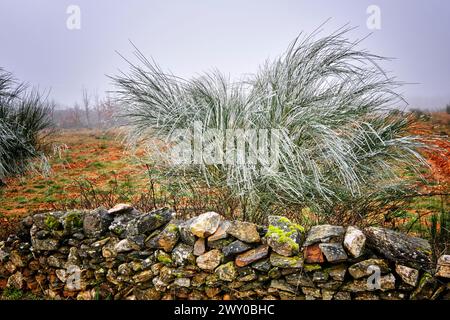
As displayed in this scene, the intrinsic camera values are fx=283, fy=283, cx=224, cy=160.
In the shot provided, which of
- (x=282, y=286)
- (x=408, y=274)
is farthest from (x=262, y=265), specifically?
(x=408, y=274)

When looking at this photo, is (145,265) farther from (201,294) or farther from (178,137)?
(178,137)

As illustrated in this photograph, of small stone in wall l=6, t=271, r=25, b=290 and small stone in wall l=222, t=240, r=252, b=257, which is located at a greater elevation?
small stone in wall l=222, t=240, r=252, b=257

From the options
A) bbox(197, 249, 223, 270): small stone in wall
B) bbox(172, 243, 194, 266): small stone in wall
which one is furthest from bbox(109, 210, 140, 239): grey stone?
bbox(197, 249, 223, 270): small stone in wall

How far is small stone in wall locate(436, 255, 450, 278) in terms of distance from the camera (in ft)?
5.78

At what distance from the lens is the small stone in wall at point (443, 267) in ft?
5.78

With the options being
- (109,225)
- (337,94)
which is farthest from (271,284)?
(337,94)

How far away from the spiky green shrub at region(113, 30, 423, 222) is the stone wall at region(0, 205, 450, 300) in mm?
565

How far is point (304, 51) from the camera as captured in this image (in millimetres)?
3363

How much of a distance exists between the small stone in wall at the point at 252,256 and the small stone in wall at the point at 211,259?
0.48 feet

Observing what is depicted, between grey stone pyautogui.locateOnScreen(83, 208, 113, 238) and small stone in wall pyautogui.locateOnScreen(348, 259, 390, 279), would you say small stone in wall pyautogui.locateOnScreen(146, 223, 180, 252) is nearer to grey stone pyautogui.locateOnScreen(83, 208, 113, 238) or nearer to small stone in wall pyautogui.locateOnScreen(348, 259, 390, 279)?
grey stone pyautogui.locateOnScreen(83, 208, 113, 238)

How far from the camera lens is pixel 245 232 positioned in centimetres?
217

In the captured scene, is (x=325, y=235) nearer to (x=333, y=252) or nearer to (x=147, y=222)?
(x=333, y=252)

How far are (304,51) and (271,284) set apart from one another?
261cm

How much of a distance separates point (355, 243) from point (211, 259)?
3.45 ft
